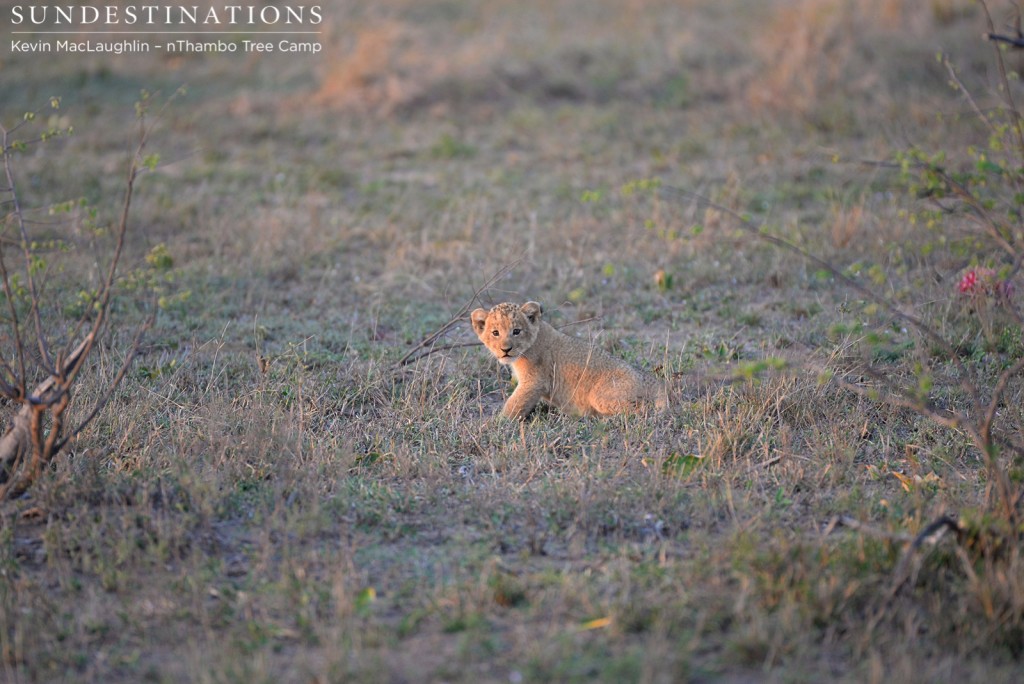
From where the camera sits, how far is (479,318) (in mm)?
6578

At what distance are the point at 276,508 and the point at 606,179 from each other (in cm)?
769

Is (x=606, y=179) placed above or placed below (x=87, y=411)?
above

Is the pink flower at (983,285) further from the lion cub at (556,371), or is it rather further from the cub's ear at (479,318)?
the cub's ear at (479,318)

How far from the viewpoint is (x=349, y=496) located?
5227mm

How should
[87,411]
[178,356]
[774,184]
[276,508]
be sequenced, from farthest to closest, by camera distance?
[774,184]
[178,356]
[87,411]
[276,508]

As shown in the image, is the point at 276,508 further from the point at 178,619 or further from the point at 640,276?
the point at 640,276

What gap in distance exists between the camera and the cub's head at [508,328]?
6.42 meters

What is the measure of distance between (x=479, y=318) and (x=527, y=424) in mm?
797

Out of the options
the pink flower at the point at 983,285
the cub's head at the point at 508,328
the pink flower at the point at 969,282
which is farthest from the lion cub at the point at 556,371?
the pink flower at the point at 969,282

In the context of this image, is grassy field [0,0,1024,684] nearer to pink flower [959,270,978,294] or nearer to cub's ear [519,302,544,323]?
pink flower [959,270,978,294]

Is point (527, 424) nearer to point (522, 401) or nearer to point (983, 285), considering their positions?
point (522, 401)

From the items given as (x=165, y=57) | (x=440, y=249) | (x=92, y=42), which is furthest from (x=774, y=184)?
(x=92, y=42)

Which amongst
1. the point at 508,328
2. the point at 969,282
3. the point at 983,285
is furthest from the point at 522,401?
the point at 969,282

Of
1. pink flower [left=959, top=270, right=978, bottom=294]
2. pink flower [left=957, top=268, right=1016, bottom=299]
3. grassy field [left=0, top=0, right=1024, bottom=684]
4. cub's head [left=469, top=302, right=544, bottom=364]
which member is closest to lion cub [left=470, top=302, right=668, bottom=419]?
cub's head [left=469, top=302, right=544, bottom=364]
